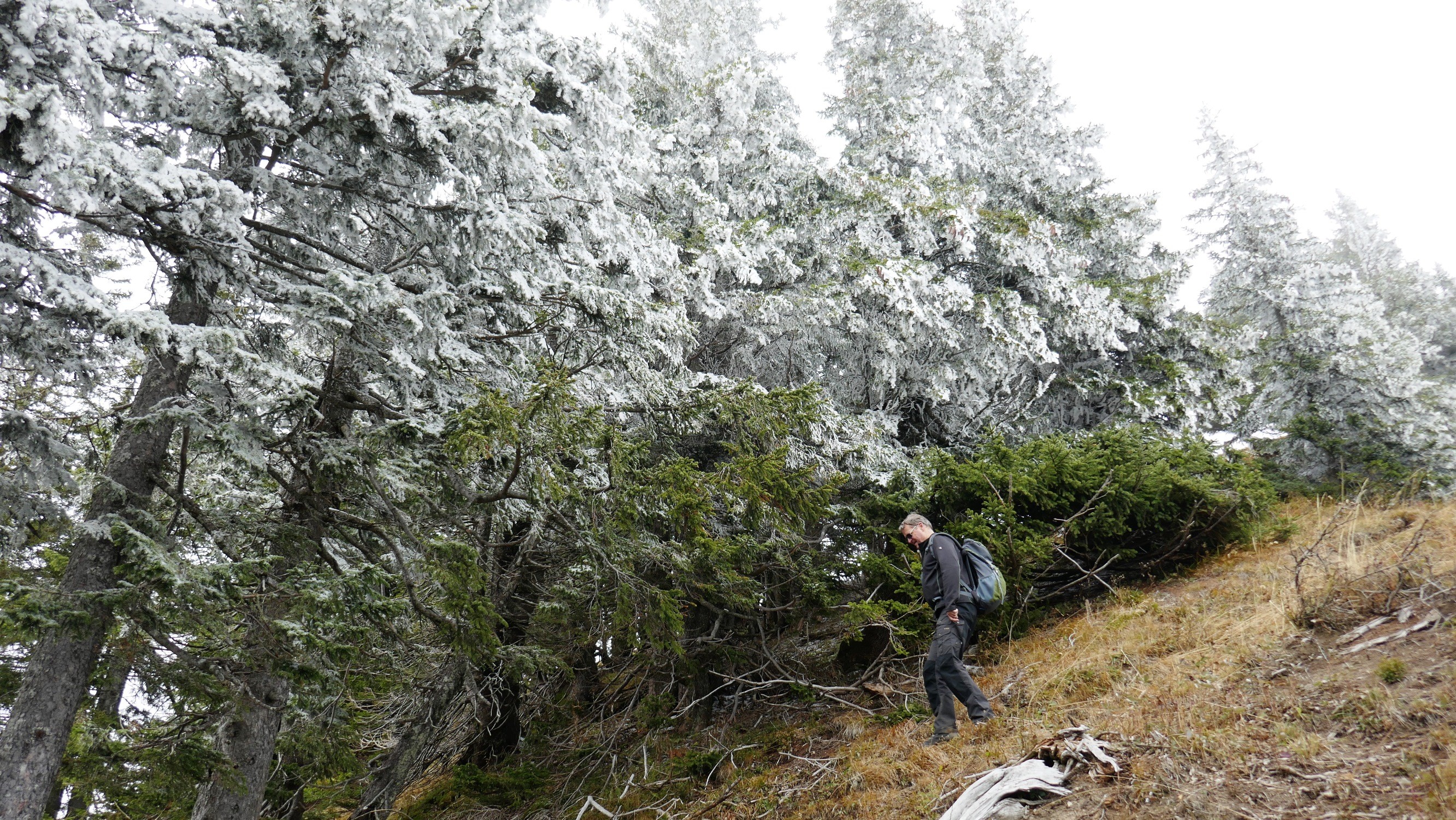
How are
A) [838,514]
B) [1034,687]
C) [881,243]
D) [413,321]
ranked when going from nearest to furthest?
[413,321], [1034,687], [838,514], [881,243]

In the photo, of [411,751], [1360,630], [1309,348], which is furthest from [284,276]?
[1309,348]

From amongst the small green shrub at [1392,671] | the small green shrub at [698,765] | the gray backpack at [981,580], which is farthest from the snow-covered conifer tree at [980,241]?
the small green shrub at [1392,671]

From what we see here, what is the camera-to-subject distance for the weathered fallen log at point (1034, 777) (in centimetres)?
434

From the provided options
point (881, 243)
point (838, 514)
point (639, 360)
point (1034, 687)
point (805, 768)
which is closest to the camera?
point (1034, 687)

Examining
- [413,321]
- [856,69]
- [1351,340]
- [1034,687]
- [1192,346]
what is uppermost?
[856,69]

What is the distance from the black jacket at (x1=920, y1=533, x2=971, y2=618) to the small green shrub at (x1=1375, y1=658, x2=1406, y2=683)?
2.53 metres

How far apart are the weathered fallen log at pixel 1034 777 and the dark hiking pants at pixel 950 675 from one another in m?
0.98

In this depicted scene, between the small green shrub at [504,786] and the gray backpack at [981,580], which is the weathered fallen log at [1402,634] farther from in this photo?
the small green shrub at [504,786]

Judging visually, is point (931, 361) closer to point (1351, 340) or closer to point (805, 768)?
point (805, 768)

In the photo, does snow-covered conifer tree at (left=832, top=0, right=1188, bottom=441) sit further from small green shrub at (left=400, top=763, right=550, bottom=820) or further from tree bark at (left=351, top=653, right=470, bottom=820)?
small green shrub at (left=400, top=763, right=550, bottom=820)

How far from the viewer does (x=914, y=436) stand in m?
12.4

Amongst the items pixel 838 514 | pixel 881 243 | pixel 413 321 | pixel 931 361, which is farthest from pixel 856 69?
pixel 413 321

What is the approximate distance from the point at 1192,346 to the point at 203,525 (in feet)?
48.3

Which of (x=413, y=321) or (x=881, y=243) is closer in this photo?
(x=413, y=321)
